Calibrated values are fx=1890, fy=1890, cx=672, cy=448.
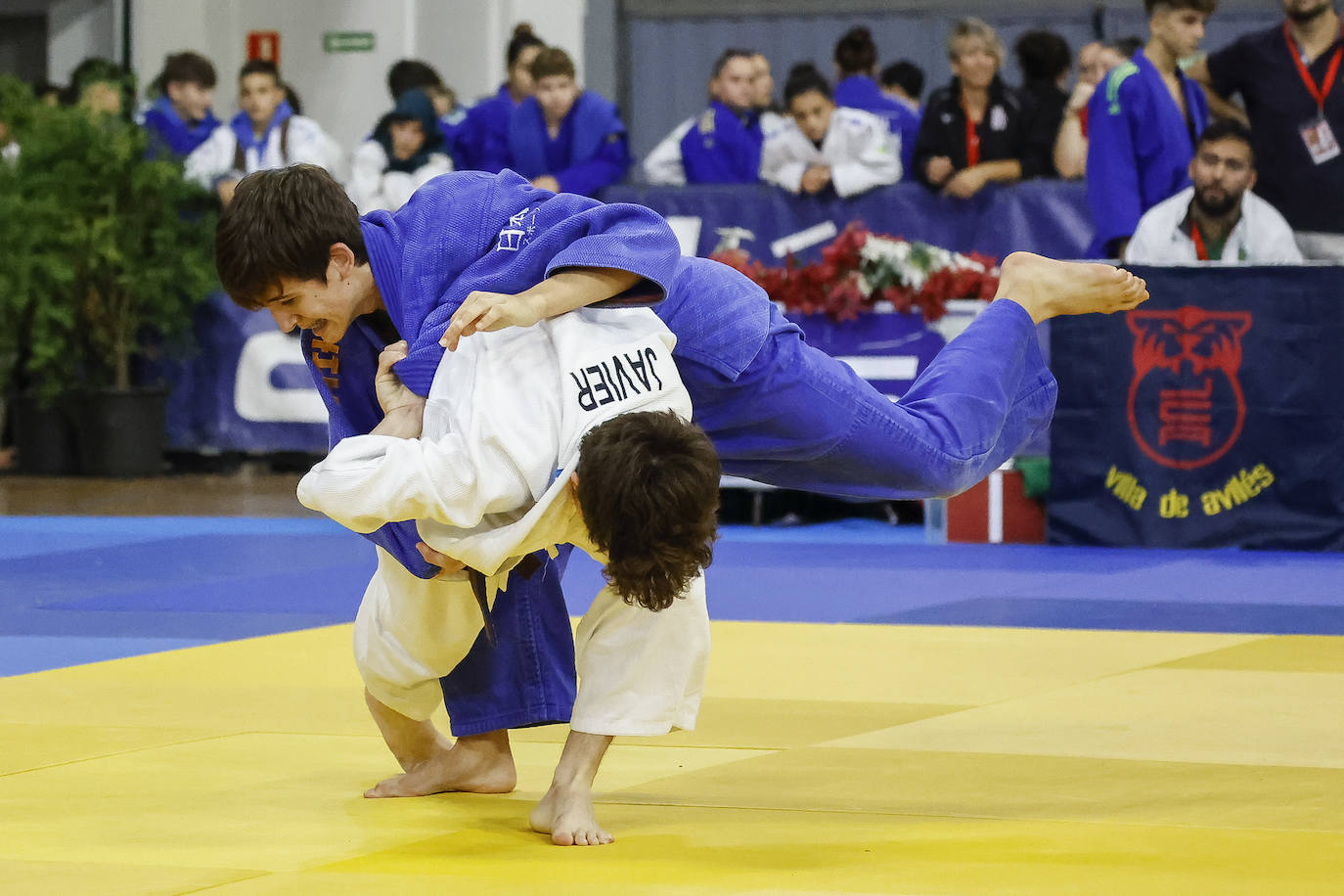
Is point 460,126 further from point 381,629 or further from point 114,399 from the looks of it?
point 381,629

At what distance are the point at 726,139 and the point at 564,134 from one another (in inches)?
38.3

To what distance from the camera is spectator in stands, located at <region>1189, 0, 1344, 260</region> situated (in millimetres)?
8047

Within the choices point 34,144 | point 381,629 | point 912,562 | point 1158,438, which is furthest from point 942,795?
point 34,144

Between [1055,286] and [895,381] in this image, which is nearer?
[1055,286]

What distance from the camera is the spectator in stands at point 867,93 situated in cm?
1030

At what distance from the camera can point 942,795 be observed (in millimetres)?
3174

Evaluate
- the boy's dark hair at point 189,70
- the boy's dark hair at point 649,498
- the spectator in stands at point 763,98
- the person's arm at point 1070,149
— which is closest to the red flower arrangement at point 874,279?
the person's arm at point 1070,149

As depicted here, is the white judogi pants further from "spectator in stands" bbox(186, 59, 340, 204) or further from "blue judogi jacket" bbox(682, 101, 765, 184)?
"spectator in stands" bbox(186, 59, 340, 204)

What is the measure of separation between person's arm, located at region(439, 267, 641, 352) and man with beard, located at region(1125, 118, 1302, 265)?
17.0 ft

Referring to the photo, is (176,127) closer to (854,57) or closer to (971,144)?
(854,57)

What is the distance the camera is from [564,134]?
A: 33.0 ft

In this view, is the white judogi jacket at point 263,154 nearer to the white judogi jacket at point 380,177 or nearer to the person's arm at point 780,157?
the white judogi jacket at point 380,177

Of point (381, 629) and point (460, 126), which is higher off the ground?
point (460, 126)

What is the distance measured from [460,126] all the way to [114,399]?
2.52 meters
